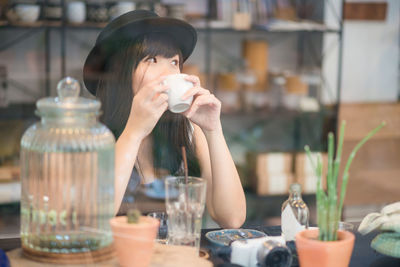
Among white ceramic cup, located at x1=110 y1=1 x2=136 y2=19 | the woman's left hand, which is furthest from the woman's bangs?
white ceramic cup, located at x1=110 y1=1 x2=136 y2=19

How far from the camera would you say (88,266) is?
100 centimetres

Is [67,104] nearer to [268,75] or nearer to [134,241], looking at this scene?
[134,241]

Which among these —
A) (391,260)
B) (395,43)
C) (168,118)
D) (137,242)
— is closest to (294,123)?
(395,43)

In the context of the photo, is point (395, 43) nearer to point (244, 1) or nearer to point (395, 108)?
point (395, 108)

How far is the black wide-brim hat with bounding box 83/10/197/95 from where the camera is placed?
1.59 meters

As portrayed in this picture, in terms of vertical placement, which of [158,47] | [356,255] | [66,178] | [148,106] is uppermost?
→ [158,47]

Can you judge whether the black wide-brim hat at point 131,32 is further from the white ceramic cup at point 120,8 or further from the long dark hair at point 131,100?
the white ceramic cup at point 120,8

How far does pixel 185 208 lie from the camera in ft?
3.63

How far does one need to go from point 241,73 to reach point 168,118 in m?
1.58


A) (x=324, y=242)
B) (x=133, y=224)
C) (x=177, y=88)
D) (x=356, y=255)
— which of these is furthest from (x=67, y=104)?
(x=356, y=255)

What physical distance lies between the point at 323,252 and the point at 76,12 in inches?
88.4

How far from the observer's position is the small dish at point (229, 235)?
3.93 ft

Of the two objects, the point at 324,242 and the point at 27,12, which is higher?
the point at 27,12

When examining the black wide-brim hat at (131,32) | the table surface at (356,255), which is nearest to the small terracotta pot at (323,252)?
the table surface at (356,255)
